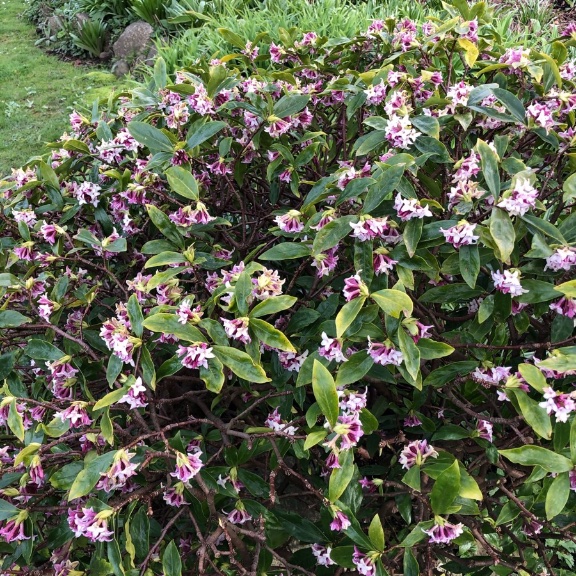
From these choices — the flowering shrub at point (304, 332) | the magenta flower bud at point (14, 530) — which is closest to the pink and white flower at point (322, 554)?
the flowering shrub at point (304, 332)

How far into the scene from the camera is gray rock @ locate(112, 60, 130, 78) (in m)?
6.55

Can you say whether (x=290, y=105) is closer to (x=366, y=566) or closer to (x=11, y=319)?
(x=11, y=319)

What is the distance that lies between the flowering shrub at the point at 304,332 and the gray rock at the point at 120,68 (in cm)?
528

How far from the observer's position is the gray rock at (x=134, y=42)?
648cm

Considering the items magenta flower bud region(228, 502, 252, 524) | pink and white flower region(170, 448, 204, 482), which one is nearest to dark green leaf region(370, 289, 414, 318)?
pink and white flower region(170, 448, 204, 482)

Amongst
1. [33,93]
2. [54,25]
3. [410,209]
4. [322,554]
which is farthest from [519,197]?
[54,25]

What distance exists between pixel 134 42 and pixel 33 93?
1.32m

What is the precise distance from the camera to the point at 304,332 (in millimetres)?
1265

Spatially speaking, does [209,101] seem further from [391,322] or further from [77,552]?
[77,552]

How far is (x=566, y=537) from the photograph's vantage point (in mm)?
1300

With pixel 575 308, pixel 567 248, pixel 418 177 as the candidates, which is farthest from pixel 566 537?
pixel 418 177

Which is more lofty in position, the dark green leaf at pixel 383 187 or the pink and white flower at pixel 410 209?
the dark green leaf at pixel 383 187

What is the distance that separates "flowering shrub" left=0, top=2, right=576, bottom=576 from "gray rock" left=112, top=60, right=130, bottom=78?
5278 millimetres

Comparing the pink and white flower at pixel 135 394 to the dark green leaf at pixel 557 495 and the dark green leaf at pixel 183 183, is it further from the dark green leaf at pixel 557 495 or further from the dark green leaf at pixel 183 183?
the dark green leaf at pixel 557 495
